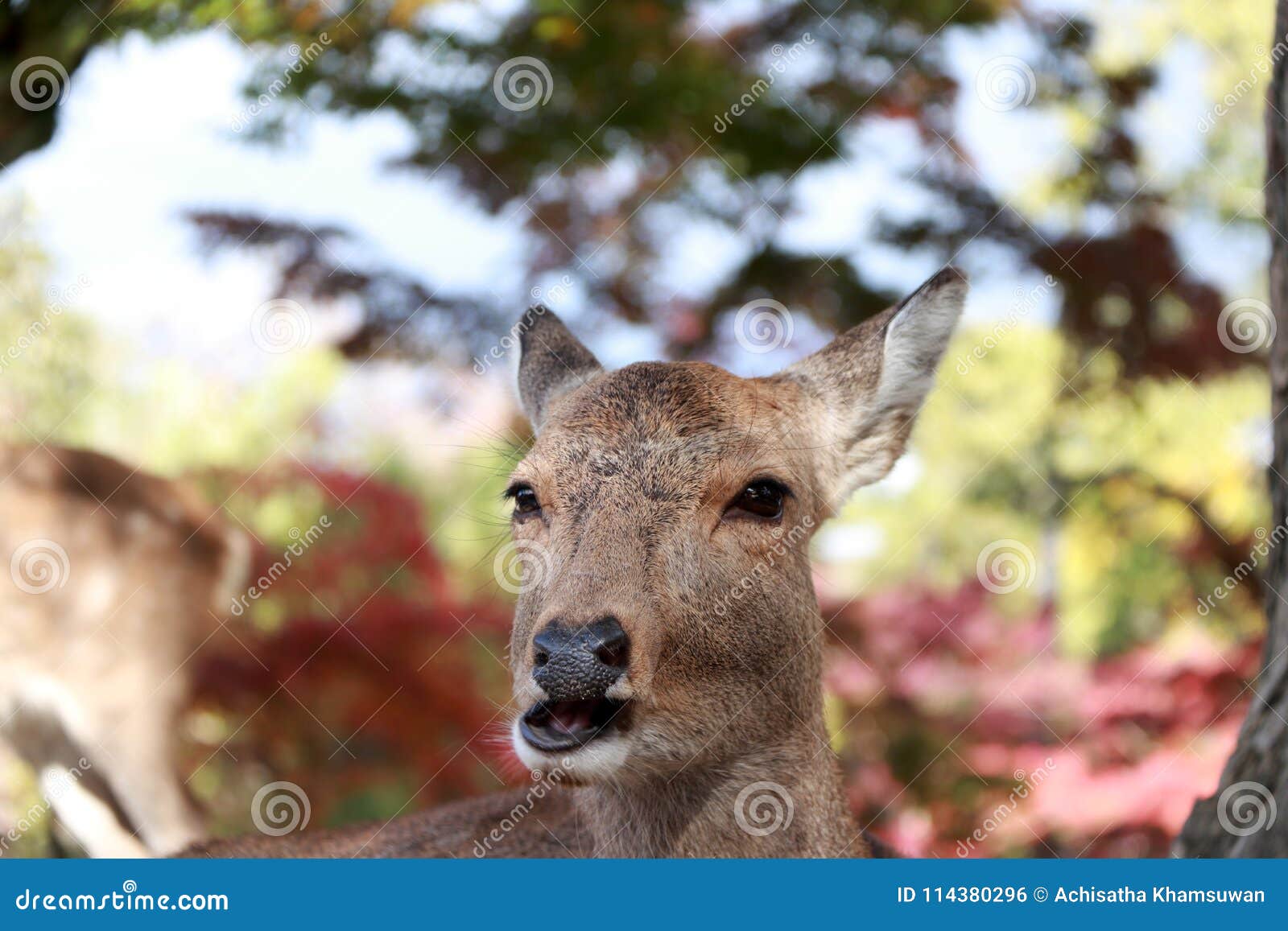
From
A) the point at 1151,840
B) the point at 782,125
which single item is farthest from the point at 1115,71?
the point at 1151,840

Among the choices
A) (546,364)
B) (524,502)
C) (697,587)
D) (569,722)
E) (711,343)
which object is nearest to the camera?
(569,722)

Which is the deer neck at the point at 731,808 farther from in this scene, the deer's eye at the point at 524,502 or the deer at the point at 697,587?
the deer's eye at the point at 524,502

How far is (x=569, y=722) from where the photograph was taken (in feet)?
10.4

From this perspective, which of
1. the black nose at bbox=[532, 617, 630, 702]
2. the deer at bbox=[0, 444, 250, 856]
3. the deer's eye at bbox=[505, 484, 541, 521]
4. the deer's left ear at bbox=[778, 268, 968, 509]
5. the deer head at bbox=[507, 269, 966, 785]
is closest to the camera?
the black nose at bbox=[532, 617, 630, 702]

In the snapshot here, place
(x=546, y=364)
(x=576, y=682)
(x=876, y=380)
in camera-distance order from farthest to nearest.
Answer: (x=546, y=364) → (x=876, y=380) → (x=576, y=682)

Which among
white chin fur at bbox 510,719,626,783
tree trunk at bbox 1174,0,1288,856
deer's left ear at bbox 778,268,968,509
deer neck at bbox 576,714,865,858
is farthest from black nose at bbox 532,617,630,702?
tree trunk at bbox 1174,0,1288,856

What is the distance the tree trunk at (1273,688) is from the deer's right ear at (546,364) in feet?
9.34

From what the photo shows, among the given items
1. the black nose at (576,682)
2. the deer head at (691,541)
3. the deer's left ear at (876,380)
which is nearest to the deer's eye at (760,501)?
the deer head at (691,541)

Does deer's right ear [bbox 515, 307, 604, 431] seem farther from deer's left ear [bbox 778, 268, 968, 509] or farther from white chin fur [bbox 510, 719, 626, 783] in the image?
white chin fur [bbox 510, 719, 626, 783]

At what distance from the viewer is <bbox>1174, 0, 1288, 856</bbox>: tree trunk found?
4.44m

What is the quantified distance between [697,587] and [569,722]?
65 centimetres

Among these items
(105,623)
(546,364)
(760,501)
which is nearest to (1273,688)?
(760,501)

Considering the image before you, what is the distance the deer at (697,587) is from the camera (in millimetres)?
3234

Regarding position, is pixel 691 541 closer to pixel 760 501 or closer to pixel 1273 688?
pixel 760 501
